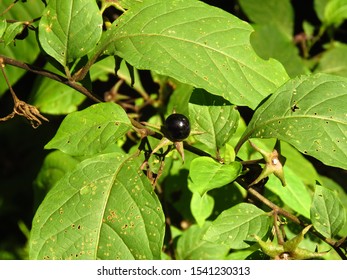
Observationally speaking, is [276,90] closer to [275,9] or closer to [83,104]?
[83,104]

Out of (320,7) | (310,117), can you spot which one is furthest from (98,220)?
(320,7)

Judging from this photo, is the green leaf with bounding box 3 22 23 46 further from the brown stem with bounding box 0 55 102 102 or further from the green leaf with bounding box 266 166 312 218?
the green leaf with bounding box 266 166 312 218

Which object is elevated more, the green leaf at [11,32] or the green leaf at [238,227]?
the green leaf at [11,32]

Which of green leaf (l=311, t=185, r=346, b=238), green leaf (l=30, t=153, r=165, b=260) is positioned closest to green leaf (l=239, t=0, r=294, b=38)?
green leaf (l=311, t=185, r=346, b=238)

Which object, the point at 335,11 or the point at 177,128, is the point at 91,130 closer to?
the point at 177,128

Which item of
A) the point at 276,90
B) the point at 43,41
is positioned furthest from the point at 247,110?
the point at 43,41

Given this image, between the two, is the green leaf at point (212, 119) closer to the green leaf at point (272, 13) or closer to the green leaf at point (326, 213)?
the green leaf at point (326, 213)

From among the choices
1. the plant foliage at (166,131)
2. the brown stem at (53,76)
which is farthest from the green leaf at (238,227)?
the brown stem at (53,76)
